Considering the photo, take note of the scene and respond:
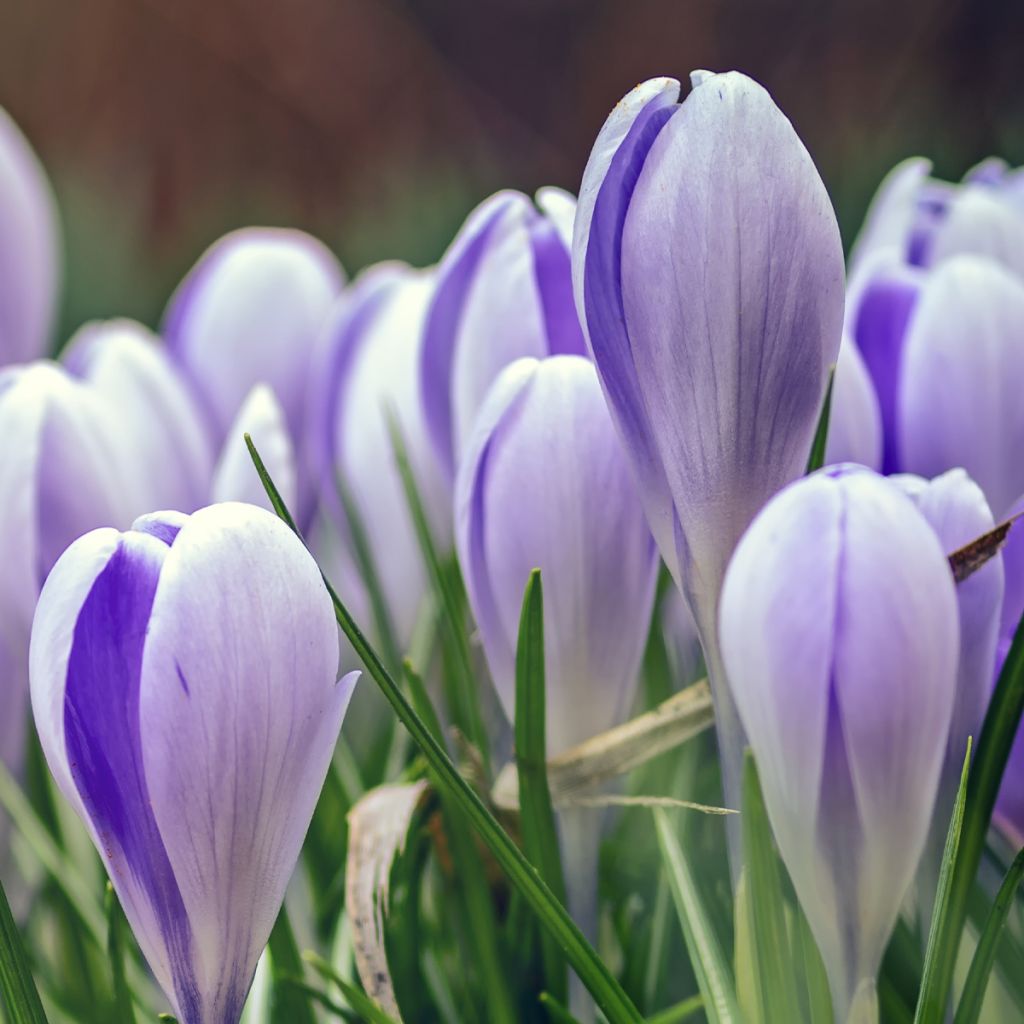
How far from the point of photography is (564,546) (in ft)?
1.03

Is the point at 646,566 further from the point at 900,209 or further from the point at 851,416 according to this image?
the point at 900,209

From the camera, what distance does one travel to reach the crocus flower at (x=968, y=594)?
0.93 feet

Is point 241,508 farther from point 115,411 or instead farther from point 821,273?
point 115,411

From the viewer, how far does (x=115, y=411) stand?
45 centimetres

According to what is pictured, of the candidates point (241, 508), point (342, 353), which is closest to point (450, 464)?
point (342, 353)

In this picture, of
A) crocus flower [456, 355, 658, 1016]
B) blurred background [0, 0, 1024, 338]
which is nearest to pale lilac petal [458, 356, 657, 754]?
crocus flower [456, 355, 658, 1016]

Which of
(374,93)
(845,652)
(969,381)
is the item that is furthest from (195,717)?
(374,93)

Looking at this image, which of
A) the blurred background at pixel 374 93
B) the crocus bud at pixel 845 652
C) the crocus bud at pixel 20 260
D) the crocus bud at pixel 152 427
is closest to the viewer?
the crocus bud at pixel 845 652

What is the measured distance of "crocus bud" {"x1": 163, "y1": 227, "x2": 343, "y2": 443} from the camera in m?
0.55

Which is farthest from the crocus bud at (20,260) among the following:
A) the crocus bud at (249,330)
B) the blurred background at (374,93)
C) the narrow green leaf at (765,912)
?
the blurred background at (374,93)

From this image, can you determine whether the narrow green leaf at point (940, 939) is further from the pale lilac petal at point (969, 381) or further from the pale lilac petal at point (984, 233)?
A: the pale lilac petal at point (984, 233)

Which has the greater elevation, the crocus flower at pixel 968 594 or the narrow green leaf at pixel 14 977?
the crocus flower at pixel 968 594

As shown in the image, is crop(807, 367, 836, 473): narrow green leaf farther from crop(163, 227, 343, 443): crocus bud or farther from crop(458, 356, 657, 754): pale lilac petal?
crop(163, 227, 343, 443): crocus bud

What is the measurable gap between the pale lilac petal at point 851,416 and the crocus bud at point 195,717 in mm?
156
